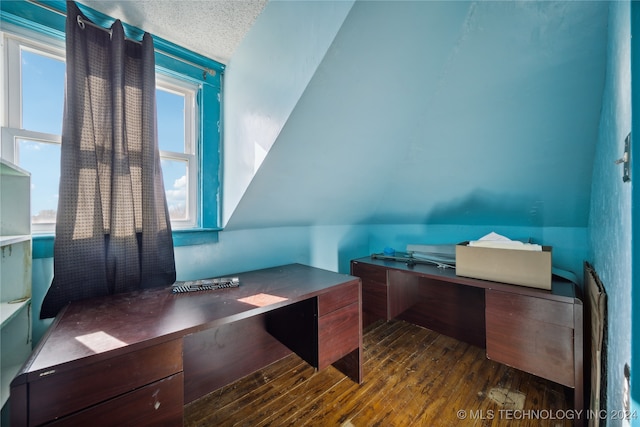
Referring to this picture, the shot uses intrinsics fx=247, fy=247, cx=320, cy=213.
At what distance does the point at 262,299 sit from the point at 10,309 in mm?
946

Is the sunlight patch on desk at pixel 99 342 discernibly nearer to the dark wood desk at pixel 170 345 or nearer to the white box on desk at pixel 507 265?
the dark wood desk at pixel 170 345

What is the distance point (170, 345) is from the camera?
0.89 m

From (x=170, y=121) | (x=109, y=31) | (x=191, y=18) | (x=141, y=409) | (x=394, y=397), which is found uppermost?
(x=191, y=18)

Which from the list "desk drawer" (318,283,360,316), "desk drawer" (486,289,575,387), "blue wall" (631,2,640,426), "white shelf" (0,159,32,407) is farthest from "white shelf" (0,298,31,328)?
"desk drawer" (486,289,575,387)

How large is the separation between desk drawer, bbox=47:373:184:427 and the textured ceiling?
1690 mm

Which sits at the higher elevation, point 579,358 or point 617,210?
point 617,210

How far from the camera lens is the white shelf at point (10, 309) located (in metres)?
0.87

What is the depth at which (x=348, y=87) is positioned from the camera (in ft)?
4.21

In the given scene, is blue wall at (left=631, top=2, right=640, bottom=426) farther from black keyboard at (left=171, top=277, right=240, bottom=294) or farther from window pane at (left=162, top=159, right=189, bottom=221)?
window pane at (left=162, top=159, right=189, bottom=221)

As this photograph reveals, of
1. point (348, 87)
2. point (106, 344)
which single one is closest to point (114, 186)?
point (106, 344)

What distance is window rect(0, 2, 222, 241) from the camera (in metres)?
1.13

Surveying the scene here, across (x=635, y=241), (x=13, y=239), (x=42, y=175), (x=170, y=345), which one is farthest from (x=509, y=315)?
(x=42, y=175)

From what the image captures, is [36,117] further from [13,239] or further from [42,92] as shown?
[13,239]

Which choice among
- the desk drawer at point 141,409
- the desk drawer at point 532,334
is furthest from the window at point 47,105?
the desk drawer at point 532,334
